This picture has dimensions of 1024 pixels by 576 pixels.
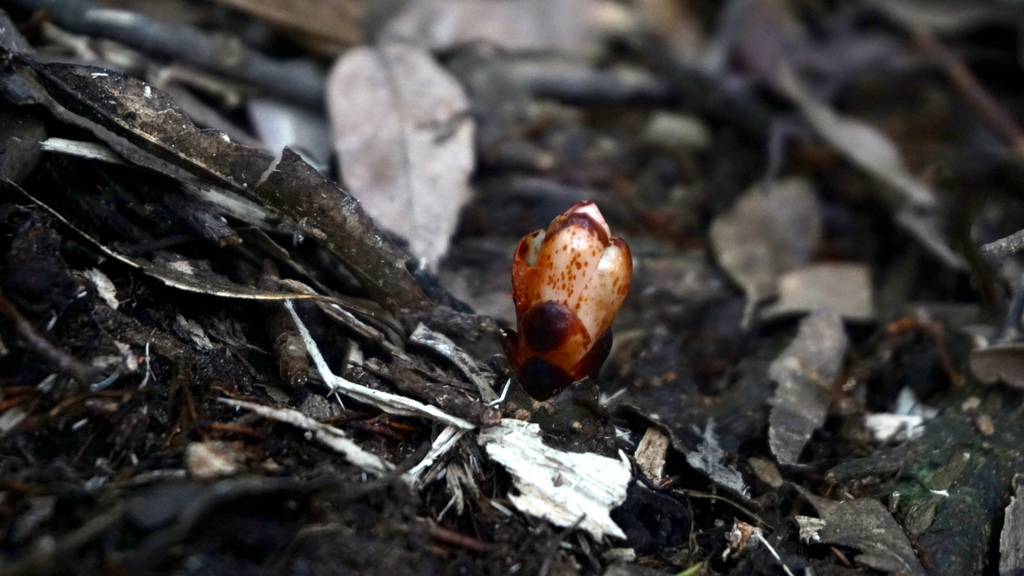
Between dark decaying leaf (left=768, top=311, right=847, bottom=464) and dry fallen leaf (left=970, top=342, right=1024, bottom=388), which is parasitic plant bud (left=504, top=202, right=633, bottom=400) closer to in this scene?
dark decaying leaf (left=768, top=311, right=847, bottom=464)

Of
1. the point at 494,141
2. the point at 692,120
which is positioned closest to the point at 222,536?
the point at 494,141

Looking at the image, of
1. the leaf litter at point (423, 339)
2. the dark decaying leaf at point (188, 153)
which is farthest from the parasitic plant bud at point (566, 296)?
→ the dark decaying leaf at point (188, 153)

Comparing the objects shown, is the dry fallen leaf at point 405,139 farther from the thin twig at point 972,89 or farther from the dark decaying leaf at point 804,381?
the thin twig at point 972,89

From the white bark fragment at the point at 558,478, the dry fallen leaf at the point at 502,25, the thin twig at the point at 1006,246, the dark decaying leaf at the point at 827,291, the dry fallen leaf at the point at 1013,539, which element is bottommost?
the dark decaying leaf at the point at 827,291

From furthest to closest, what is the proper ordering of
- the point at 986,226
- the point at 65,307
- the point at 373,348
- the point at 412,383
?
1. the point at 986,226
2. the point at 373,348
3. the point at 412,383
4. the point at 65,307

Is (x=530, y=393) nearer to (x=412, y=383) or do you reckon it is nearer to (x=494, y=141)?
(x=412, y=383)

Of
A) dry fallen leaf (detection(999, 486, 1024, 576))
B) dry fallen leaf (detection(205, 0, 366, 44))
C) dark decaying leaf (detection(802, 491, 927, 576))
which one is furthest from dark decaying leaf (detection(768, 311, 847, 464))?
dry fallen leaf (detection(205, 0, 366, 44))

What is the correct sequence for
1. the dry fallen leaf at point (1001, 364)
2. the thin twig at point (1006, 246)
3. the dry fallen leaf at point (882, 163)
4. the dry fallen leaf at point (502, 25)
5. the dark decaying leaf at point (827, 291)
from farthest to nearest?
the dry fallen leaf at point (502, 25) < the dry fallen leaf at point (882, 163) < the dark decaying leaf at point (827, 291) < the dry fallen leaf at point (1001, 364) < the thin twig at point (1006, 246)
